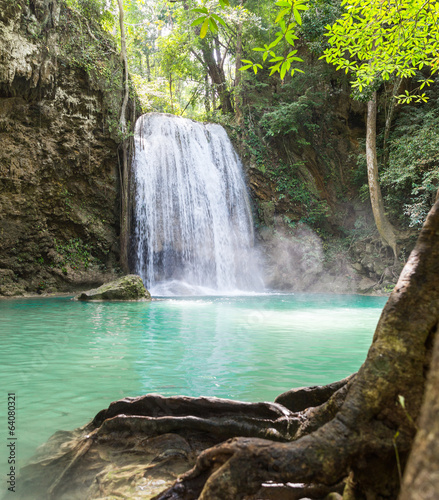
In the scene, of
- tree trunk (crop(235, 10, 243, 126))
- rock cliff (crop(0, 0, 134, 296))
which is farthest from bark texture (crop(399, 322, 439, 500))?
tree trunk (crop(235, 10, 243, 126))

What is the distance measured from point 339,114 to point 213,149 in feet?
23.8

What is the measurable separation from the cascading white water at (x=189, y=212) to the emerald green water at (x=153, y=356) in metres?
6.68

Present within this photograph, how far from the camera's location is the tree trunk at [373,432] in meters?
1.35

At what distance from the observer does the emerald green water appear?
10.5 feet

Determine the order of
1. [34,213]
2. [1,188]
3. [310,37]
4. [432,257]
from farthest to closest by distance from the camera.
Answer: [310,37], [34,213], [1,188], [432,257]

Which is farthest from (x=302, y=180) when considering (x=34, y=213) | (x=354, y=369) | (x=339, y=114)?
(x=354, y=369)

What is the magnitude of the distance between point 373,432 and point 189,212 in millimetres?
14759

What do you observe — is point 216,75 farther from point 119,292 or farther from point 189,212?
point 119,292

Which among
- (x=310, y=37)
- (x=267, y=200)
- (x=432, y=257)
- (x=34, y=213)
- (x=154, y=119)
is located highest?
(x=310, y=37)

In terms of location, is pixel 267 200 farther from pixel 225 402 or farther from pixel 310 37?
pixel 225 402

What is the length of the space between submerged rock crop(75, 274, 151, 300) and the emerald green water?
2531mm

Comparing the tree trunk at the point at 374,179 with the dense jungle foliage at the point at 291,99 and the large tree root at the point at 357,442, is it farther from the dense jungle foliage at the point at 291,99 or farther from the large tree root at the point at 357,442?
the large tree root at the point at 357,442

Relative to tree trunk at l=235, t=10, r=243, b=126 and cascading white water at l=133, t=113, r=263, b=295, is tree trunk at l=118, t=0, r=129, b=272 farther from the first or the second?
tree trunk at l=235, t=10, r=243, b=126

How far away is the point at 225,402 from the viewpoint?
2.17m
